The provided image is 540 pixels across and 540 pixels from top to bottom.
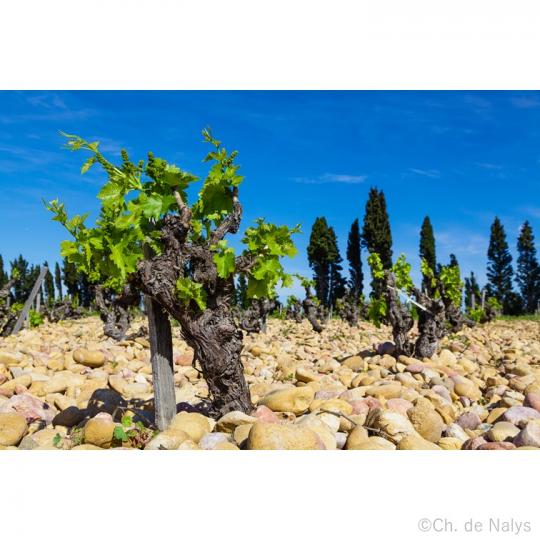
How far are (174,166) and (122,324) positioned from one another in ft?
34.3

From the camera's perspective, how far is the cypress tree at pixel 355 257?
42138mm

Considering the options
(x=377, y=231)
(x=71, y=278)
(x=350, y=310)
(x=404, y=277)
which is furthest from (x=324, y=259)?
(x=404, y=277)

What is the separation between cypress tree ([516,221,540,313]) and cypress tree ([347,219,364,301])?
17.1 metres

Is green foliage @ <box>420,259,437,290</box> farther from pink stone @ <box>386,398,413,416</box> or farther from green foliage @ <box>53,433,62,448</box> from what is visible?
green foliage @ <box>53,433,62,448</box>

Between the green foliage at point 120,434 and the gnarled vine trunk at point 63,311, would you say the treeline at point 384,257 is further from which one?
the green foliage at point 120,434

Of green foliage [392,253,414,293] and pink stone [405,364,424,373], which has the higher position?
green foliage [392,253,414,293]

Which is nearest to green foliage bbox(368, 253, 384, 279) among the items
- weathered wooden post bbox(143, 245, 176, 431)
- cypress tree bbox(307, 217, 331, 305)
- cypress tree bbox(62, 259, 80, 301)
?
weathered wooden post bbox(143, 245, 176, 431)

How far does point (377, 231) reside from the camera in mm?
40125

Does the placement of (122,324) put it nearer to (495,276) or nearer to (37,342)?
(37,342)

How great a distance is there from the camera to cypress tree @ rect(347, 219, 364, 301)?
42138mm

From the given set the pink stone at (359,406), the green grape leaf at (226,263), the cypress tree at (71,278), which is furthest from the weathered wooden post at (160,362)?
the cypress tree at (71,278)
